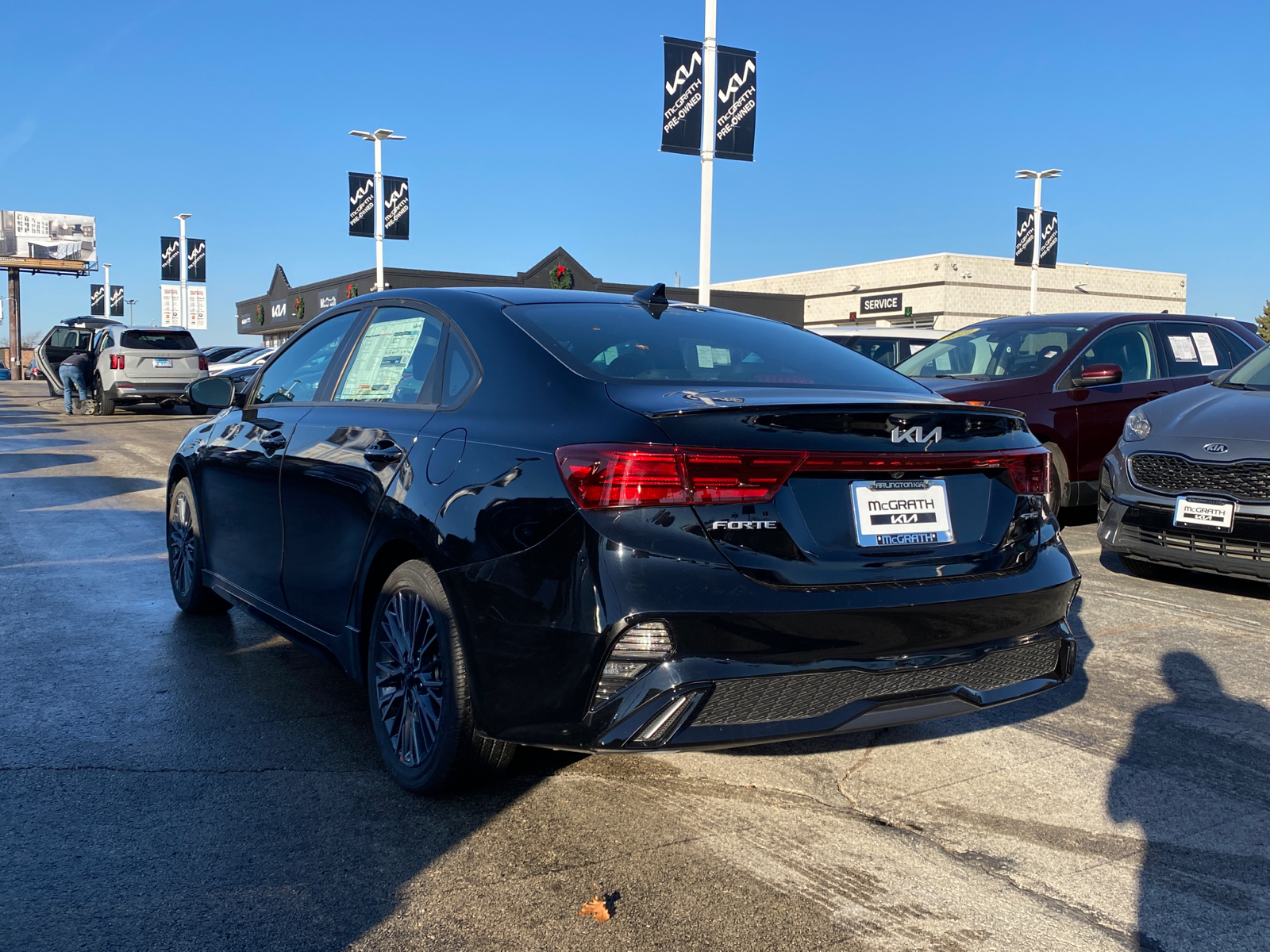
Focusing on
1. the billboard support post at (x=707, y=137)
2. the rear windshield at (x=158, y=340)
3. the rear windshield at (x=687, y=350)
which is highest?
the billboard support post at (x=707, y=137)

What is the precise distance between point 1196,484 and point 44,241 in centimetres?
7986

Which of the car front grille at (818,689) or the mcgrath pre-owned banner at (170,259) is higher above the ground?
the mcgrath pre-owned banner at (170,259)

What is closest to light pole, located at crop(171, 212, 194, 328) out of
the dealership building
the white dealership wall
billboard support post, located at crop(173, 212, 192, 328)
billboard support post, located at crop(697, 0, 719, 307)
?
billboard support post, located at crop(173, 212, 192, 328)

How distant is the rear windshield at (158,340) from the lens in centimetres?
2231

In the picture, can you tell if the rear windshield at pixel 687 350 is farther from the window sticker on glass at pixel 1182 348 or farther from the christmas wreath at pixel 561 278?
the christmas wreath at pixel 561 278

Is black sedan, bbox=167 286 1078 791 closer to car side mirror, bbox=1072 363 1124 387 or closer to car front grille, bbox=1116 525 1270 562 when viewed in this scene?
car front grille, bbox=1116 525 1270 562

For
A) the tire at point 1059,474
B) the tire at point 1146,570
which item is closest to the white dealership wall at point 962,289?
the tire at point 1059,474

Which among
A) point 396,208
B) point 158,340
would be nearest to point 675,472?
point 158,340

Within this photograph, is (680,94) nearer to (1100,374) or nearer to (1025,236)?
(1100,374)

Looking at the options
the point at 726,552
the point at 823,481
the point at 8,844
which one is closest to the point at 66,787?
the point at 8,844

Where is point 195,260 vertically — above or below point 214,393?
above

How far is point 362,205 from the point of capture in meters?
29.9

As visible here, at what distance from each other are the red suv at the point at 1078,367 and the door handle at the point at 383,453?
543 cm

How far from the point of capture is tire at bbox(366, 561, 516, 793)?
124 inches
